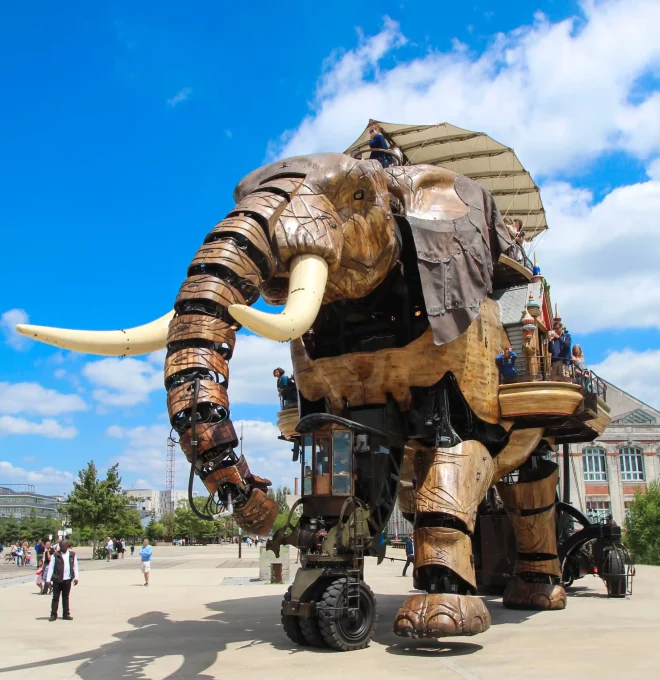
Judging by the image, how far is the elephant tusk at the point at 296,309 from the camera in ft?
17.3

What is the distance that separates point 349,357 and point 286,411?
2.39 metres

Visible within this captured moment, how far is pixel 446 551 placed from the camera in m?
7.43

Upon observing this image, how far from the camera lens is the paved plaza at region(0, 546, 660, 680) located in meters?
6.40

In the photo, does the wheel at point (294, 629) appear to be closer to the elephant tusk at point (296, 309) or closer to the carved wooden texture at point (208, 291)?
the elephant tusk at point (296, 309)

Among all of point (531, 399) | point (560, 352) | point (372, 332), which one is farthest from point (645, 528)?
point (372, 332)

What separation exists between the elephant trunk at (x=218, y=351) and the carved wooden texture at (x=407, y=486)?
11.0 ft

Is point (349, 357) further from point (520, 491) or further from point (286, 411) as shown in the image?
point (520, 491)

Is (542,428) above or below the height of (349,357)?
below

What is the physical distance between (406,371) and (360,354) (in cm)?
56

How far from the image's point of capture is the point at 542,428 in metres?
9.95

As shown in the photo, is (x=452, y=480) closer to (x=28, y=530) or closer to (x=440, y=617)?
(x=440, y=617)

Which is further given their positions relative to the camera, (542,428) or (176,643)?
(542,428)

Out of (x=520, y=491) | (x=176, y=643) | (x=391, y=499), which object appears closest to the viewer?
(x=176, y=643)

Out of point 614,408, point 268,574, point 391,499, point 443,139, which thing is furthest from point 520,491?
point 614,408
